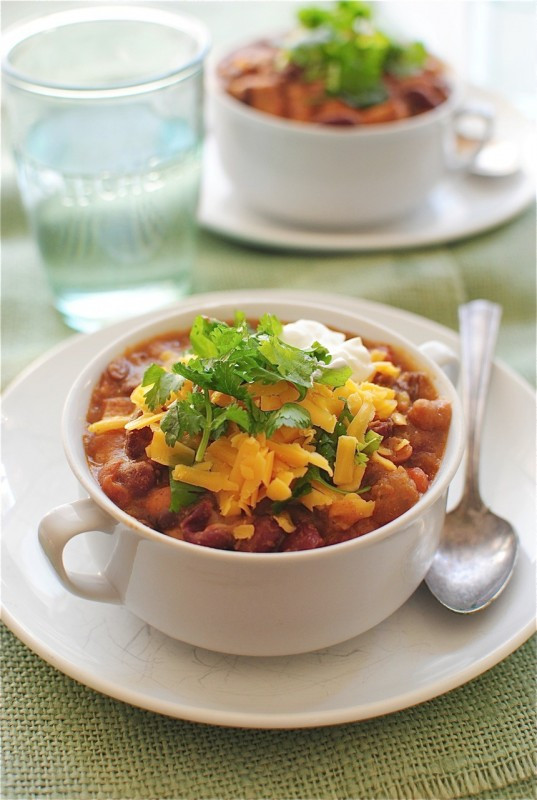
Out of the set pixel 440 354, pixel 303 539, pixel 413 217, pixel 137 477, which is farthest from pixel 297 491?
pixel 413 217

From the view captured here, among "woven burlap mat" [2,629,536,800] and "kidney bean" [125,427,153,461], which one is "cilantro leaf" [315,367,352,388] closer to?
"kidney bean" [125,427,153,461]

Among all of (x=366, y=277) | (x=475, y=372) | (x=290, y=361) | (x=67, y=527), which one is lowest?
(x=366, y=277)

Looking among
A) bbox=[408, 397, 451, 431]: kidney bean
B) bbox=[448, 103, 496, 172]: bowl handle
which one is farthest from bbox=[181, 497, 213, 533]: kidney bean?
bbox=[448, 103, 496, 172]: bowl handle

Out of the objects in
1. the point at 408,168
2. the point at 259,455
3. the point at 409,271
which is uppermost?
the point at 259,455

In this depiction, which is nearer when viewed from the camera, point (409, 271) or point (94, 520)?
point (94, 520)

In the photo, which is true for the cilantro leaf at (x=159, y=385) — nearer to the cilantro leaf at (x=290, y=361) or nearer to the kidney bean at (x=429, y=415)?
the cilantro leaf at (x=290, y=361)

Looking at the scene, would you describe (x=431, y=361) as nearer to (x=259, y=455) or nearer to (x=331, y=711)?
(x=259, y=455)

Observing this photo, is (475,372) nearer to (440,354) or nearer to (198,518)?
(440,354)

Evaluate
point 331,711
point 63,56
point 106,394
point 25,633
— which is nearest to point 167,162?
point 63,56
